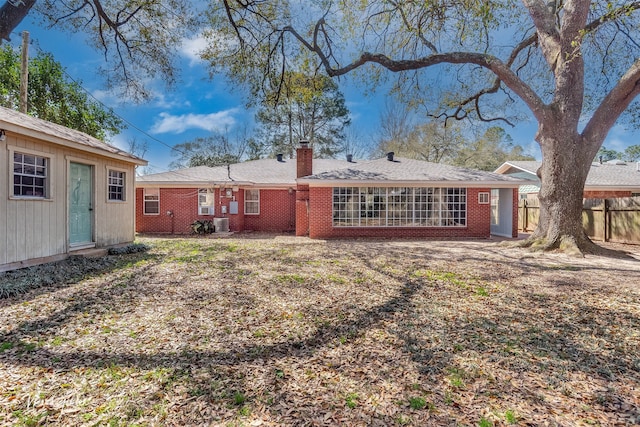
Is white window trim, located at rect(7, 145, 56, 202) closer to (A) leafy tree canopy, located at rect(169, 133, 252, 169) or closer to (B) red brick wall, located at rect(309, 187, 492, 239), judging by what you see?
(B) red brick wall, located at rect(309, 187, 492, 239)

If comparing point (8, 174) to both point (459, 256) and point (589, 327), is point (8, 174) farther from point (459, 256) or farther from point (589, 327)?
point (459, 256)

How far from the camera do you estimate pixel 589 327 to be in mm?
3828

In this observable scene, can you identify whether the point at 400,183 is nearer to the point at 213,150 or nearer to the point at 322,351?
the point at 322,351

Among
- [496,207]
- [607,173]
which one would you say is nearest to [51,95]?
[496,207]

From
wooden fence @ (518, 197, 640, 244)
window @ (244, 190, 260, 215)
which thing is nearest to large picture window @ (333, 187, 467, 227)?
wooden fence @ (518, 197, 640, 244)

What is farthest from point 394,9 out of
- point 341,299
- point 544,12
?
point 341,299

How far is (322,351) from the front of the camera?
3.21m

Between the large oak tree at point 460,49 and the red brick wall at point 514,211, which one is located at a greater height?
the large oak tree at point 460,49

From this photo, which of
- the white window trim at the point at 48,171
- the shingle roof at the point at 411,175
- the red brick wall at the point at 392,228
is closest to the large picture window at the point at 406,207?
the red brick wall at the point at 392,228

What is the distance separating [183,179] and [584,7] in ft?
50.8

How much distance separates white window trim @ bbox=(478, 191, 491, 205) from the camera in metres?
13.0

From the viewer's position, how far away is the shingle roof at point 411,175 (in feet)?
41.3

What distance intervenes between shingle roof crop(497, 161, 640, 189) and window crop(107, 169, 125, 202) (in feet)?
64.9

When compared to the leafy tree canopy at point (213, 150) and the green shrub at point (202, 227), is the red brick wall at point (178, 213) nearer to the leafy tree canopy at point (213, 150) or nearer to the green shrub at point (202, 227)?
the green shrub at point (202, 227)
